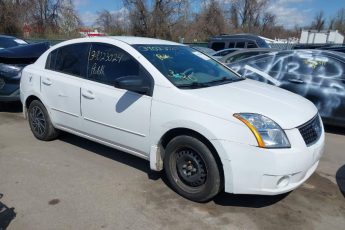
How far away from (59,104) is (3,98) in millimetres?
2781

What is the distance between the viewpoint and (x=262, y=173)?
3.21 meters

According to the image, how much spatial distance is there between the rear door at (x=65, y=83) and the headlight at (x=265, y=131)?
7.56 ft

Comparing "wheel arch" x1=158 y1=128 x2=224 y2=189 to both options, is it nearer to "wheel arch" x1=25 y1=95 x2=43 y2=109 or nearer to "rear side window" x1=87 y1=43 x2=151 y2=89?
"rear side window" x1=87 y1=43 x2=151 y2=89

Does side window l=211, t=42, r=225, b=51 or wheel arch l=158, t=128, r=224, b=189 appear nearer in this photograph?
wheel arch l=158, t=128, r=224, b=189

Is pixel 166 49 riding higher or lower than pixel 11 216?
higher

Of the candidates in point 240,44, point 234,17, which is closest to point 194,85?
point 240,44

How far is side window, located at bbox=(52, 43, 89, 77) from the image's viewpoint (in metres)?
4.68

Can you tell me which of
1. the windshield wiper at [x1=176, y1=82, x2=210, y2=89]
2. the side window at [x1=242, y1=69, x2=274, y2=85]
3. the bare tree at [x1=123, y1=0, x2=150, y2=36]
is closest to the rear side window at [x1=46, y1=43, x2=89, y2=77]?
the windshield wiper at [x1=176, y1=82, x2=210, y2=89]

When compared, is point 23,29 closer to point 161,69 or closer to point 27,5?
point 27,5

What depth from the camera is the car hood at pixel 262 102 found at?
3.37 metres

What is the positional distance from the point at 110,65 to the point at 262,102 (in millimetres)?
1869

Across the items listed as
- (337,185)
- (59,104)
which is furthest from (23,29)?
(337,185)

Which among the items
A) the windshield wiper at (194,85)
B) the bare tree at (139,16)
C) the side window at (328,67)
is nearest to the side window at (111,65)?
the windshield wiper at (194,85)

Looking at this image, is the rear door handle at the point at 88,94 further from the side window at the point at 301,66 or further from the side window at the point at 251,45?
the side window at the point at 251,45
